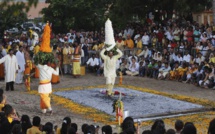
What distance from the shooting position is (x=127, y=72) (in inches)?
957

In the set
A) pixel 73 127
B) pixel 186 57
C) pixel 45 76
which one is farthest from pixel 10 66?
pixel 73 127

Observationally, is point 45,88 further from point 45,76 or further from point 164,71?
point 164,71

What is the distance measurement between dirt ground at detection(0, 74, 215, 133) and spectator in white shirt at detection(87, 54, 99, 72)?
76 cm

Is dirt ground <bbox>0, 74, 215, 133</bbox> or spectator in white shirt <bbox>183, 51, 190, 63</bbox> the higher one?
spectator in white shirt <bbox>183, 51, 190, 63</bbox>

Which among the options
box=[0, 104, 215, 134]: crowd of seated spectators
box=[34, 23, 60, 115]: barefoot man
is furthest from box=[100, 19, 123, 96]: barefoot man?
box=[0, 104, 215, 134]: crowd of seated spectators

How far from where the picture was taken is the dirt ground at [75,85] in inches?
560

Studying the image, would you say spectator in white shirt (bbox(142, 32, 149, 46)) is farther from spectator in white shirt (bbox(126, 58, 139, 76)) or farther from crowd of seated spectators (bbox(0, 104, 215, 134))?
crowd of seated spectators (bbox(0, 104, 215, 134))

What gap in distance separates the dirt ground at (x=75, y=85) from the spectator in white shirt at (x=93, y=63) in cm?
76

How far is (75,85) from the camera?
2084cm

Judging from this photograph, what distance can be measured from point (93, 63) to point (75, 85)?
441 cm

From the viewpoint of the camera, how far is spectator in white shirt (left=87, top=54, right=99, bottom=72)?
25047 mm

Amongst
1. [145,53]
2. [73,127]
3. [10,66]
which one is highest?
[145,53]

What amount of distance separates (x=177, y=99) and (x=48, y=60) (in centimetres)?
485

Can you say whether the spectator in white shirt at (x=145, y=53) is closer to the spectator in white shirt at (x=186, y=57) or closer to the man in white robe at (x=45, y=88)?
the spectator in white shirt at (x=186, y=57)
